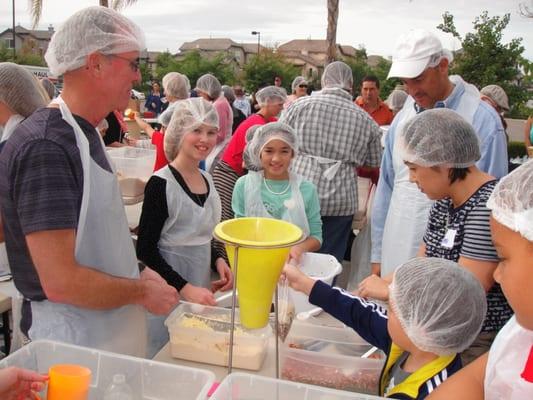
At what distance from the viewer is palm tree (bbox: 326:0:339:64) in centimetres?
1075

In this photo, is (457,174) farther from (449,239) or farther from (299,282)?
(299,282)

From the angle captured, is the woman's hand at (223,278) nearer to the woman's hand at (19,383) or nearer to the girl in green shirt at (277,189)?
the girl in green shirt at (277,189)

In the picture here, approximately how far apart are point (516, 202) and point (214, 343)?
1145 mm

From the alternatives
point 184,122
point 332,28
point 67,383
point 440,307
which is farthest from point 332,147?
point 332,28

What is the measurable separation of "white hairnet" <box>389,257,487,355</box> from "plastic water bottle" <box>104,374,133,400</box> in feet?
2.48

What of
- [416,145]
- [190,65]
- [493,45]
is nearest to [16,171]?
[416,145]

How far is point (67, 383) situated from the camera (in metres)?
1.13

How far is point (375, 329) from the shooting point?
171 centimetres

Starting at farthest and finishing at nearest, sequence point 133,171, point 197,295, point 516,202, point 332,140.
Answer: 1. point 133,171
2. point 332,140
3. point 197,295
4. point 516,202

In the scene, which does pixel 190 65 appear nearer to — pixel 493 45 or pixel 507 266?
pixel 493 45

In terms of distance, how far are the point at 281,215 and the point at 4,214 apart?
64.6 inches

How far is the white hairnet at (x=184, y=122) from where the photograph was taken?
2508 mm

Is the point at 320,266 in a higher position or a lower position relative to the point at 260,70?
lower

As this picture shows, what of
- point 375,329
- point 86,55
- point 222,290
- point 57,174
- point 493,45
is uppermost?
point 493,45
